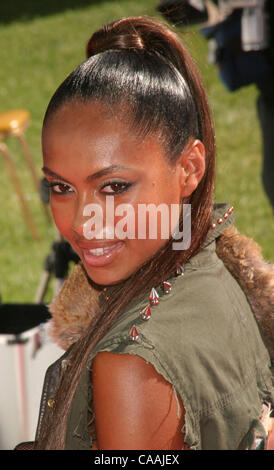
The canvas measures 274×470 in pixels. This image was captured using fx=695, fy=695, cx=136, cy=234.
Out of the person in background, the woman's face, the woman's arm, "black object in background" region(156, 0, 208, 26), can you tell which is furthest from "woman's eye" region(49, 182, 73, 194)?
the person in background

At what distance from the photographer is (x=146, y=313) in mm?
A: 1291


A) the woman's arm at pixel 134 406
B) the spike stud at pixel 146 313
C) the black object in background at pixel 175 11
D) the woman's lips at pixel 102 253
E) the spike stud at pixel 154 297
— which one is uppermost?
the black object in background at pixel 175 11

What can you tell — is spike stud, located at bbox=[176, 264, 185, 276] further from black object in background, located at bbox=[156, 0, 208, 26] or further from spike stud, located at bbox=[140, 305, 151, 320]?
black object in background, located at bbox=[156, 0, 208, 26]

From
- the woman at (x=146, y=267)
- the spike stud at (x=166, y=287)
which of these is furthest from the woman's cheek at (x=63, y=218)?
the spike stud at (x=166, y=287)

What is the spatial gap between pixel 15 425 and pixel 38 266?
339 cm

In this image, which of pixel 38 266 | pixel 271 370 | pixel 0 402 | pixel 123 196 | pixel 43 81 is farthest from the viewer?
pixel 43 81

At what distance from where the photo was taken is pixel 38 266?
6008 mm

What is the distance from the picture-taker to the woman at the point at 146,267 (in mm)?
1221

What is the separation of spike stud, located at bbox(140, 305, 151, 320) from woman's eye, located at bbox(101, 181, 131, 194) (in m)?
0.23

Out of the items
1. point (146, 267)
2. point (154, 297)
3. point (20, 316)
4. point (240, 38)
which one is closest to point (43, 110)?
point (240, 38)

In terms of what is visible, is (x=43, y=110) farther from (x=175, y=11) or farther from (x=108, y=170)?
(x=108, y=170)

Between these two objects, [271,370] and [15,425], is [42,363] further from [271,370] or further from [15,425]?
[271,370]

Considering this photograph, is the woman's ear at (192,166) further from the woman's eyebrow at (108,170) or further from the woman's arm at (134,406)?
the woman's arm at (134,406)

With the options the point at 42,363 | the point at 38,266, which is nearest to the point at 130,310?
the point at 42,363
